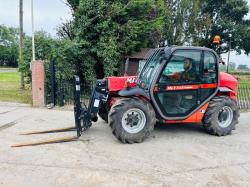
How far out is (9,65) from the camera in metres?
62.8

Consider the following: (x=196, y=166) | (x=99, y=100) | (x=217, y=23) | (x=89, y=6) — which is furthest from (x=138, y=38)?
(x=217, y=23)

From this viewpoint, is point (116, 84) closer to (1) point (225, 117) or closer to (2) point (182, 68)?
(2) point (182, 68)

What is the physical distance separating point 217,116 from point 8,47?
6683 cm

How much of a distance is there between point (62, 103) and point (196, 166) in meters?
6.19

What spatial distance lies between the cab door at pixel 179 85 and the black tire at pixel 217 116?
33cm

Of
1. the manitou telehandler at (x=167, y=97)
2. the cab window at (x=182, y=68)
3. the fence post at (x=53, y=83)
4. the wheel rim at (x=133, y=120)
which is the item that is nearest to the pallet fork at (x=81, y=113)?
the manitou telehandler at (x=167, y=97)

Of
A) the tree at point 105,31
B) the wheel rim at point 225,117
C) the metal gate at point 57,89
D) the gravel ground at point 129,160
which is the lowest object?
the gravel ground at point 129,160

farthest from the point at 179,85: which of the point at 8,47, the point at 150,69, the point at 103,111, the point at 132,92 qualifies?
the point at 8,47

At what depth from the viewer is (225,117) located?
6207mm

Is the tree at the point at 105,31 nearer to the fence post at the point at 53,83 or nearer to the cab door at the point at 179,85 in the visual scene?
the fence post at the point at 53,83

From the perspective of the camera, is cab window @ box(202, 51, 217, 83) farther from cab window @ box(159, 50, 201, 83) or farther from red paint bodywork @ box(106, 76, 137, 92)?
red paint bodywork @ box(106, 76, 137, 92)

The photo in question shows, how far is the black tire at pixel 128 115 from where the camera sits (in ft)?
17.4

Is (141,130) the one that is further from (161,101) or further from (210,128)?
(210,128)

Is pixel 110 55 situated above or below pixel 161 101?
above
